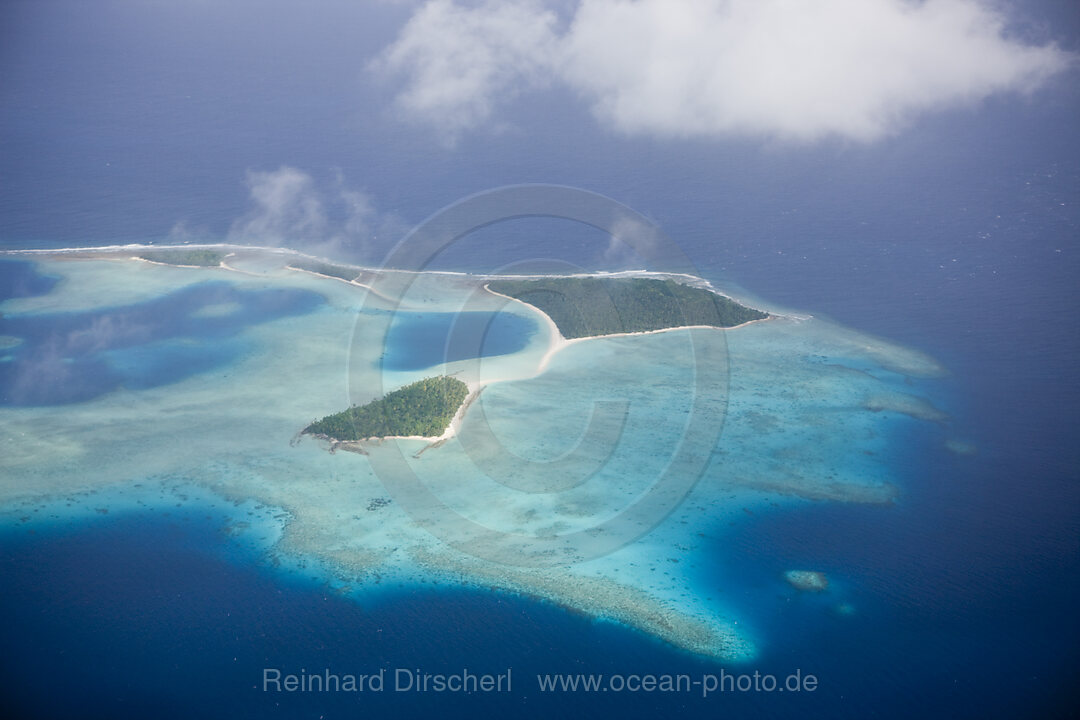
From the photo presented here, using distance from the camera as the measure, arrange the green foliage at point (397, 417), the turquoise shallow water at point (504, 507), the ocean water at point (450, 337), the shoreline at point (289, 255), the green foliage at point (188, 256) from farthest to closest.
Result: the green foliage at point (188, 256), the shoreline at point (289, 255), the ocean water at point (450, 337), the green foliage at point (397, 417), the turquoise shallow water at point (504, 507)

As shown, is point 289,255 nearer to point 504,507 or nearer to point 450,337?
point 450,337

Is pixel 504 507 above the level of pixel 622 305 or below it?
below

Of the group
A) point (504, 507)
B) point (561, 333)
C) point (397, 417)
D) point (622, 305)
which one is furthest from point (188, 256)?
point (504, 507)

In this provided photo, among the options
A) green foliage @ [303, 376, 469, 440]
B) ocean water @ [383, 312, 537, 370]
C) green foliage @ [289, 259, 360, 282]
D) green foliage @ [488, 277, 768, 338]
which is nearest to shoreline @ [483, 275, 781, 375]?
green foliage @ [488, 277, 768, 338]

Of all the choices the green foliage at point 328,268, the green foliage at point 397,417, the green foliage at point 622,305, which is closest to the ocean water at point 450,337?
the green foliage at point 622,305

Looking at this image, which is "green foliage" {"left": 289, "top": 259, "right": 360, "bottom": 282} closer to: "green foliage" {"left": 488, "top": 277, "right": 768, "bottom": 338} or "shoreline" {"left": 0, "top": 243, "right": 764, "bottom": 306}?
"shoreline" {"left": 0, "top": 243, "right": 764, "bottom": 306}

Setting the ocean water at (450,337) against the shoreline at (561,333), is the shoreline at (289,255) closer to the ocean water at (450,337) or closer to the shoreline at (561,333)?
the shoreline at (561,333)
